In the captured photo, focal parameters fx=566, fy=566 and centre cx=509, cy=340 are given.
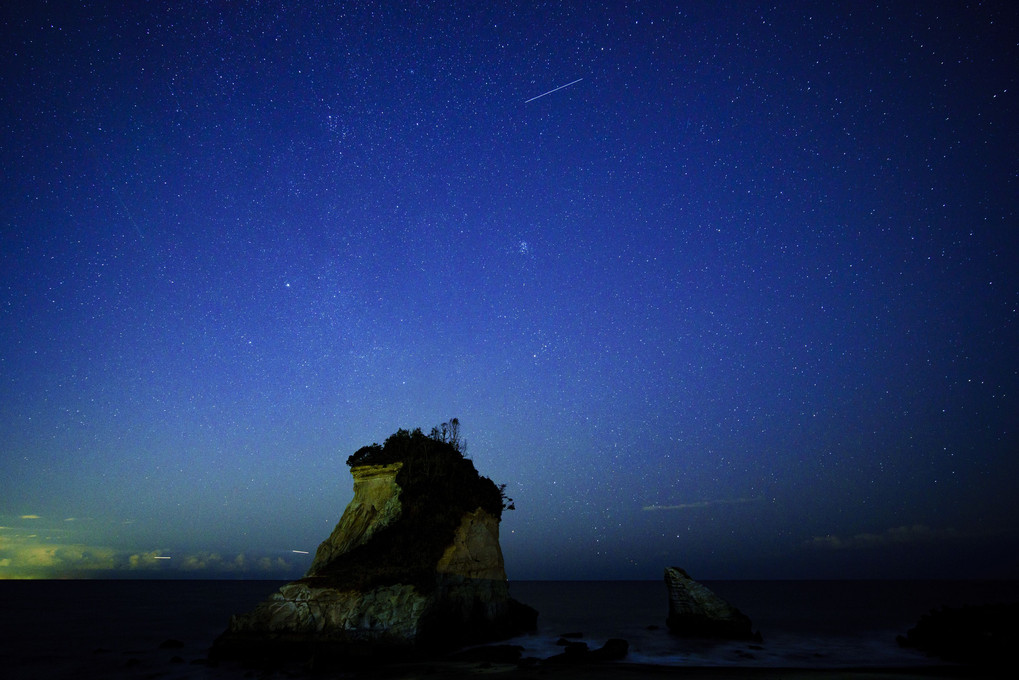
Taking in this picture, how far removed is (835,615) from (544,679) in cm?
6148

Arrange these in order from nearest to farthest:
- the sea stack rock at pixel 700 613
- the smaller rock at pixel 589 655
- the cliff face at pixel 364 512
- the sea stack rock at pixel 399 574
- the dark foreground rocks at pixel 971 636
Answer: the smaller rock at pixel 589 655, the sea stack rock at pixel 399 574, the dark foreground rocks at pixel 971 636, the cliff face at pixel 364 512, the sea stack rock at pixel 700 613

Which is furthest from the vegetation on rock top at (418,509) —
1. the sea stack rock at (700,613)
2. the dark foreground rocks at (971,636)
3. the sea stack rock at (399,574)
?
the dark foreground rocks at (971,636)

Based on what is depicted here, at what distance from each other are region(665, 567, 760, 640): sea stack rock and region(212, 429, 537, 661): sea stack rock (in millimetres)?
11717

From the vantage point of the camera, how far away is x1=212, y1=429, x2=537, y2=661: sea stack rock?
27422mm

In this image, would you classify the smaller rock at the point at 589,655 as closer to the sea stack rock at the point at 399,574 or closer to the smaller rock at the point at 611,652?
the smaller rock at the point at 611,652

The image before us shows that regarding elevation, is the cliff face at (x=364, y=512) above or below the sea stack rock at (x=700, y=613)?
above

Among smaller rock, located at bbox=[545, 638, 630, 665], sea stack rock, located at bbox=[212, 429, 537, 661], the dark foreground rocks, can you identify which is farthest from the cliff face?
the dark foreground rocks

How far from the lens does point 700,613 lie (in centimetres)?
3859

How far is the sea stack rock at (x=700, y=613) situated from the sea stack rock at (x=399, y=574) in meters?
11.7

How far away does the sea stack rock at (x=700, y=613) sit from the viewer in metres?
37.8

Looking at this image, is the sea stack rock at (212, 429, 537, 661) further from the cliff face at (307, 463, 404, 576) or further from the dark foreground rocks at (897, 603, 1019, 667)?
the dark foreground rocks at (897, 603, 1019, 667)

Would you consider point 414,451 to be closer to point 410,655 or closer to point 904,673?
point 410,655

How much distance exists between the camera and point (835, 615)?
66.2 meters

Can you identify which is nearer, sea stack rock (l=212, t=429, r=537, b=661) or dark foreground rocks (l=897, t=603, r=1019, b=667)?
sea stack rock (l=212, t=429, r=537, b=661)
